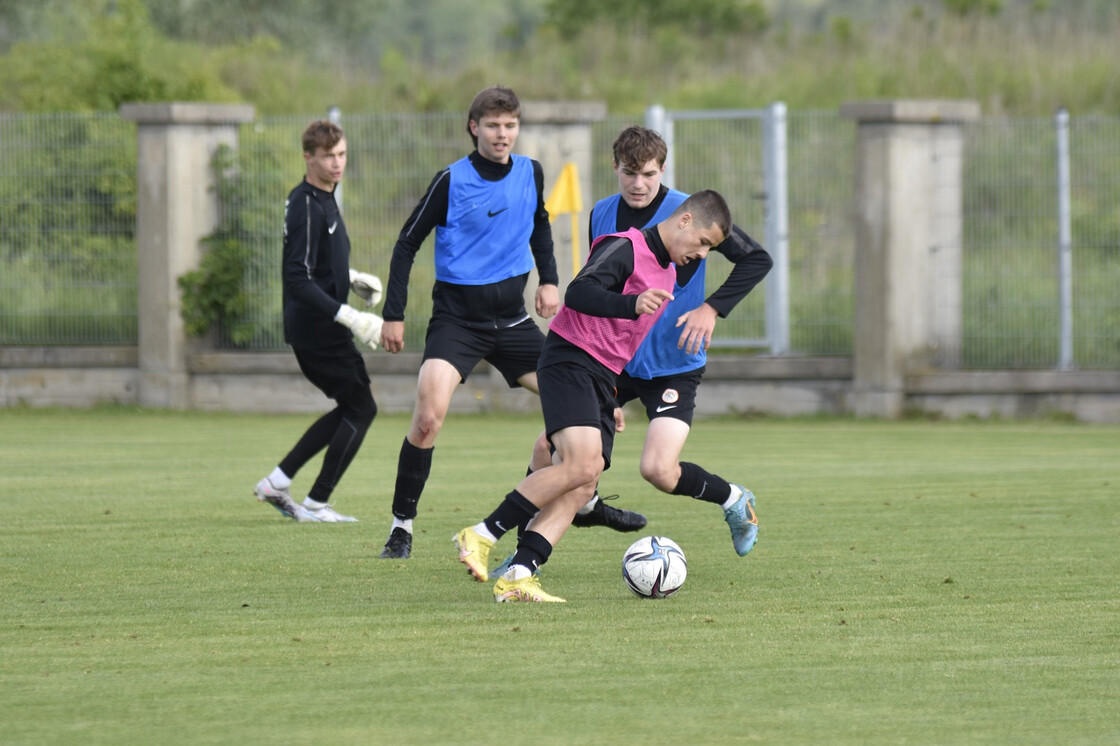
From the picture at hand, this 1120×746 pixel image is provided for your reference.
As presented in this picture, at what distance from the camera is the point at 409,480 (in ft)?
25.2

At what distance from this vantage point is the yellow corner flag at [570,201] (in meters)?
15.2

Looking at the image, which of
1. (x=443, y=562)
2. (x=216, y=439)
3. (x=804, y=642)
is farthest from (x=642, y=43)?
(x=804, y=642)

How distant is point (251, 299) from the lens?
15867mm

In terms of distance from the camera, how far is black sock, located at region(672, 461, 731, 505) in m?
7.29

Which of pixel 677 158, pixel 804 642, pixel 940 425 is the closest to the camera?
pixel 804 642

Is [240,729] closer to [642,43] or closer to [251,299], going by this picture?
[251,299]

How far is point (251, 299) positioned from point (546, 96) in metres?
9.54

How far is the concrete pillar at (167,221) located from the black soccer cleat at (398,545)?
8367mm

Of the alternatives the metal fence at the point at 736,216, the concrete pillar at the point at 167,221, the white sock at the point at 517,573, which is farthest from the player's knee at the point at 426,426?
the concrete pillar at the point at 167,221

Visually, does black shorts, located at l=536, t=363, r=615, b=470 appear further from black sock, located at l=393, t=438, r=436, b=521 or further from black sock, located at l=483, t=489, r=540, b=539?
black sock, located at l=393, t=438, r=436, b=521

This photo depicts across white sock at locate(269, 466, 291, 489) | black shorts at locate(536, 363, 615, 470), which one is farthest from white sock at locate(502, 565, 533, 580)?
white sock at locate(269, 466, 291, 489)

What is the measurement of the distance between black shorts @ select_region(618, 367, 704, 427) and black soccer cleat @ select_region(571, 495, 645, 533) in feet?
2.28

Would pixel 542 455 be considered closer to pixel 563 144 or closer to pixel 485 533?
pixel 485 533

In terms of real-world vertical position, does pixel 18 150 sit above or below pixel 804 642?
above
